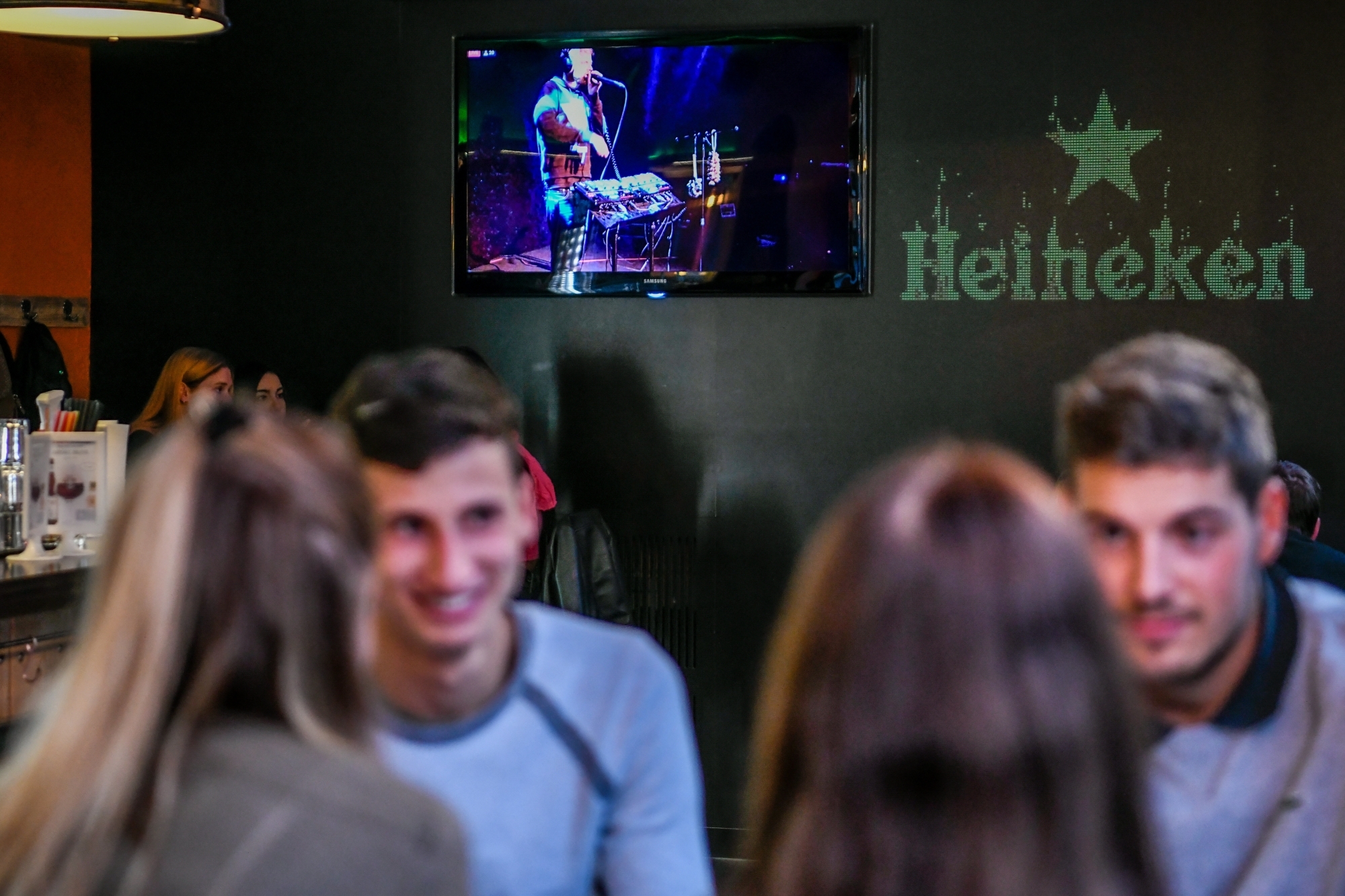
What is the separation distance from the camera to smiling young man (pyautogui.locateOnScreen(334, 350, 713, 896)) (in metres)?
1.61

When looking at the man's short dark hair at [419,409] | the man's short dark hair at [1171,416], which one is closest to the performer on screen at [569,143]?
the man's short dark hair at [419,409]

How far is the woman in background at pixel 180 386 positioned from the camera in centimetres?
506

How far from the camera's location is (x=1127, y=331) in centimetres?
480

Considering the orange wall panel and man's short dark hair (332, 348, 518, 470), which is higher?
the orange wall panel

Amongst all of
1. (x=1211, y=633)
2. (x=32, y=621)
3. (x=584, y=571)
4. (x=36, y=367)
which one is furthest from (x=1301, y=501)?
(x=36, y=367)

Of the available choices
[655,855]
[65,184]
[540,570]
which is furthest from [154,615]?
[65,184]

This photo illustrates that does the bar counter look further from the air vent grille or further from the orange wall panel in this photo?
the orange wall panel

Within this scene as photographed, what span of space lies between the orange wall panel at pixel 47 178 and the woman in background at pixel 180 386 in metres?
0.68

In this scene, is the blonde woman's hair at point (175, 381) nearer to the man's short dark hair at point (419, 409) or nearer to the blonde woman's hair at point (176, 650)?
the man's short dark hair at point (419, 409)

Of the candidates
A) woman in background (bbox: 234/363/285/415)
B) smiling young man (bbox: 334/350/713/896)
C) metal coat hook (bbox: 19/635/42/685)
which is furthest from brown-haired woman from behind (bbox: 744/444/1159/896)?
woman in background (bbox: 234/363/285/415)

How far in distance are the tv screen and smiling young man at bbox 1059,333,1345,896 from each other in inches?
134

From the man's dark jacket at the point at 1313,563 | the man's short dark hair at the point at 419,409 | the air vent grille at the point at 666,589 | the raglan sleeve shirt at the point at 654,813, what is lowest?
the air vent grille at the point at 666,589

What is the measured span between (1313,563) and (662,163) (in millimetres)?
2589

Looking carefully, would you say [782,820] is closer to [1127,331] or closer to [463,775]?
[463,775]
